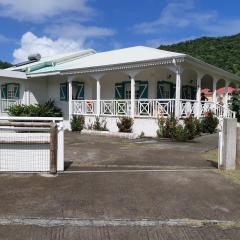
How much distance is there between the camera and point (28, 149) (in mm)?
7395

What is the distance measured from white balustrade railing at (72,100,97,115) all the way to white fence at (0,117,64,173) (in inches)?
471

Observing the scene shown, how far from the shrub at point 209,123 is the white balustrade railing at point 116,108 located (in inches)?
140

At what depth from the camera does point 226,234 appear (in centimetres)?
421

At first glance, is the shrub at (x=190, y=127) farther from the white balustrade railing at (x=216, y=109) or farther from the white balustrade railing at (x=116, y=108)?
the white balustrade railing at (x=116, y=108)

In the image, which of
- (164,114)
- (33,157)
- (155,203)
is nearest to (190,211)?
(155,203)

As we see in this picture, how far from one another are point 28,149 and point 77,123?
469 inches

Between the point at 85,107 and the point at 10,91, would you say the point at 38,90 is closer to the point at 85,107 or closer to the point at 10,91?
the point at 10,91

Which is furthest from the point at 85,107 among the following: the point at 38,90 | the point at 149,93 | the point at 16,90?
the point at 16,90

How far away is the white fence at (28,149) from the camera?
7332 millimetres

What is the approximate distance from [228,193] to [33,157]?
381 centimetres

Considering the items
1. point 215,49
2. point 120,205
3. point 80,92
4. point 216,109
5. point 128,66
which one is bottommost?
point 120,205

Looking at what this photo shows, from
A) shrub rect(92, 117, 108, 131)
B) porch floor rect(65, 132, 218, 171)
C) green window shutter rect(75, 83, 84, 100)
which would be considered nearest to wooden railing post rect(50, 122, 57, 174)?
porch floor rect(65, 132, 218, 171)

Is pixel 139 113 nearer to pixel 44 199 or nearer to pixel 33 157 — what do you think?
pixel 33 157

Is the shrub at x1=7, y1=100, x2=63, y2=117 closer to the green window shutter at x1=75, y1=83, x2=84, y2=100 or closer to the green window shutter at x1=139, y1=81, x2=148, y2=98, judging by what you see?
the green window shutter at x1=75, y1=83, x2=84, y2=100
